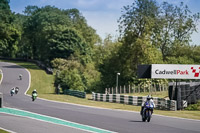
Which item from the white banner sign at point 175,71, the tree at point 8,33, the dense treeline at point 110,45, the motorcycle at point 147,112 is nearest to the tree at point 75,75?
A: the dense treeline at point 110,45

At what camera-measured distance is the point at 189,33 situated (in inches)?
3292

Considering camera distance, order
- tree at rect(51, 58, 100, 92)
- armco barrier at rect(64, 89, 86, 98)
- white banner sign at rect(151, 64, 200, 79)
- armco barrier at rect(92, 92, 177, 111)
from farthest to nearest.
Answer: tree at rect(51, 58, 100, 92), armco barrier at rect(64, 89, 86, 98), white banner sign at rect(151, 64, 200, 79), armco barrier at rect(92, 92, 177, 111)

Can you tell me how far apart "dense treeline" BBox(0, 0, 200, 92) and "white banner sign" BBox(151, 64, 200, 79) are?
86.2 ft

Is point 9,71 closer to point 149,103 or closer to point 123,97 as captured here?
point 123,97

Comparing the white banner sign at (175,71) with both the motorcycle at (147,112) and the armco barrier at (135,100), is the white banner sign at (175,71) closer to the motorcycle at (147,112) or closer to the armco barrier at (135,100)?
the armco barrier at (135,100)

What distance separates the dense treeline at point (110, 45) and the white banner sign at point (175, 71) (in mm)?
26263

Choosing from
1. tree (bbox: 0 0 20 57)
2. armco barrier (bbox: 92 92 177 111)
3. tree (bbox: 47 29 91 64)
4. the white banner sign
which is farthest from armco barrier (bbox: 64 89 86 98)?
tree (bbox: 0 0 20 57)

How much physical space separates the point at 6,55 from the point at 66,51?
34034 mm

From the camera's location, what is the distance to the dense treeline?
68750 mm

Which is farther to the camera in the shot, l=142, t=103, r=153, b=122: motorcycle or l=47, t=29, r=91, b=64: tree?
l=47, t=29, r=91, b=64: tree

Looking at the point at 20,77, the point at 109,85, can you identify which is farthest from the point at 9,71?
the point at 109,85

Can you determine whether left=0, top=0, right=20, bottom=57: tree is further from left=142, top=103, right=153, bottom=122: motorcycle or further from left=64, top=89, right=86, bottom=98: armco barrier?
left=142, top=103, right=153, bottom=122: motorcycle

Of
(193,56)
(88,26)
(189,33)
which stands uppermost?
(88,26)

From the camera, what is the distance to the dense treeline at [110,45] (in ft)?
226
